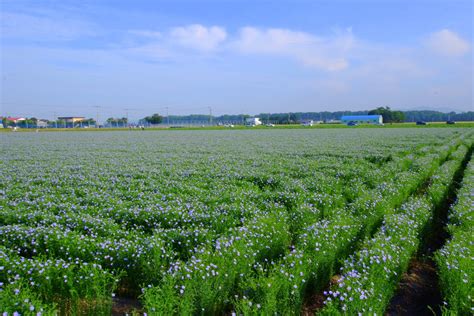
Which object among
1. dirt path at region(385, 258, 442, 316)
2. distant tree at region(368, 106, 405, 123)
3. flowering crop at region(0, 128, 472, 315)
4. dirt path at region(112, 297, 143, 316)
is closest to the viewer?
Answer: flowering crop at region(0, 128, 472, 315)

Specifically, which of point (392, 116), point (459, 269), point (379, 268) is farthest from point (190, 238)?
point (392, 116)

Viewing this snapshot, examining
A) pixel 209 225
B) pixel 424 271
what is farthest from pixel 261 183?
pixel 424 271

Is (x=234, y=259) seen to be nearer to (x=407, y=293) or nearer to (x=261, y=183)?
(x=407, y=293)

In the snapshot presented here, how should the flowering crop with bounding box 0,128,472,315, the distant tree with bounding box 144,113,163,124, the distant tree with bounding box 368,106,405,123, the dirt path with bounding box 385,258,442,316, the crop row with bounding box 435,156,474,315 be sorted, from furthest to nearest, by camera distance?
the distant tree with bounding box 144,113,163,124
the distant tree with bounding box 368,106,405,123
the dirt path with bounding box 385,258,442,316
the flowering crop with bounding box 0,128,472,315
the crop row with bounding box 435,156,474,315

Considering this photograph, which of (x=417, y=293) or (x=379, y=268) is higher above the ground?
(x=379, y=268)

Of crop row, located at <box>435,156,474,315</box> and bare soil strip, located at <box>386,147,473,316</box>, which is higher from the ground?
crop row, located at <box>435,156,474,315</box>

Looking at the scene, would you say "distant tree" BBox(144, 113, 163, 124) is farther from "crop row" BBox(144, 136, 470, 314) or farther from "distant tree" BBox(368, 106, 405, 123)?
"crop row" BBox(144, 136, 470, 314)

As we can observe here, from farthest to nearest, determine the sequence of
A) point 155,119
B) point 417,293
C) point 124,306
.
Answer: point 155,119, point 417,293, point 124,306

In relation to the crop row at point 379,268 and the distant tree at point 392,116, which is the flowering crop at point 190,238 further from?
the distant tree at point 392,116

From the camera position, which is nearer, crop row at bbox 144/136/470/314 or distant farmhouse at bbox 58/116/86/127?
crop row at bbox 144/136/470/314

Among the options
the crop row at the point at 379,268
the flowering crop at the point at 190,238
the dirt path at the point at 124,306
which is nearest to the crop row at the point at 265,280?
the flowering crop at the point at 190,238

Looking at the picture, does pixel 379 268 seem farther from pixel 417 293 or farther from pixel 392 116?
pixel 392 116

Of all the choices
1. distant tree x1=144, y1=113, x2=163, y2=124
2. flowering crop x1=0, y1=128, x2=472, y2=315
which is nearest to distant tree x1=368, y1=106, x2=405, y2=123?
distant tree x1=144, y1=113, x2=163, y2=124

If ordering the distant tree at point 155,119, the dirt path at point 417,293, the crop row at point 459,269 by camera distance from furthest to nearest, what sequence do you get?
the distant tree at point 155,119
the dirt path at point 417,293
the crop row at point 459,269
